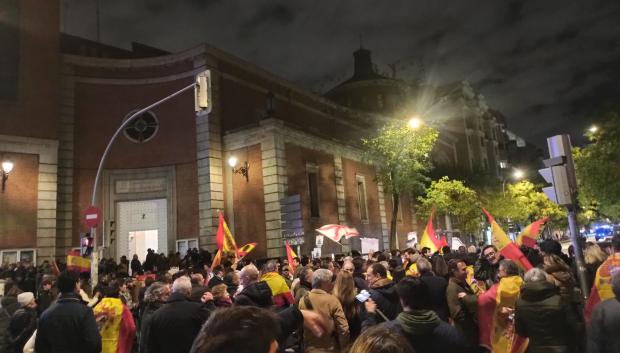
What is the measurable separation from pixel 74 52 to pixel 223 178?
12.4 meters

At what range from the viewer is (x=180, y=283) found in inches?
221

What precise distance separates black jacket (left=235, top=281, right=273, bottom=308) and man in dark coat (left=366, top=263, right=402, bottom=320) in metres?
1.40

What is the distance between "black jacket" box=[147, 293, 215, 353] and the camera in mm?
5258

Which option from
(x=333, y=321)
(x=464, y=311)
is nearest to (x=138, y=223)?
(x=464, y=311)

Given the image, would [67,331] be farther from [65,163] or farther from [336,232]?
[65,163]

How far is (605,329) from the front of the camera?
4.69m

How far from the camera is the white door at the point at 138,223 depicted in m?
24.9

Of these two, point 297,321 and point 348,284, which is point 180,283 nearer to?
point 297,321

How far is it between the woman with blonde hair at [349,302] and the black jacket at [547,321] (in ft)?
6.32

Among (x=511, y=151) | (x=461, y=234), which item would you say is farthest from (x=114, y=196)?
(x=511, y=151)

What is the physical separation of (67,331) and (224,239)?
37.1 ft

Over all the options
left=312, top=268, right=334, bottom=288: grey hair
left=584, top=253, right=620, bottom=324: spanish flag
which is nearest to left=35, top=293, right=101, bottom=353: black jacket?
left=312, top=268, right=334, bottom=288: grey hair

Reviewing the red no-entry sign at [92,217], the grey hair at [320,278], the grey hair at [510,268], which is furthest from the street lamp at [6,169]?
the grey hair at [510,268]

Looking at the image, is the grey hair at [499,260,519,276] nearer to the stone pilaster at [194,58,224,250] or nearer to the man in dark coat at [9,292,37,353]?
the man in dark coat at [9,292,37,353]
